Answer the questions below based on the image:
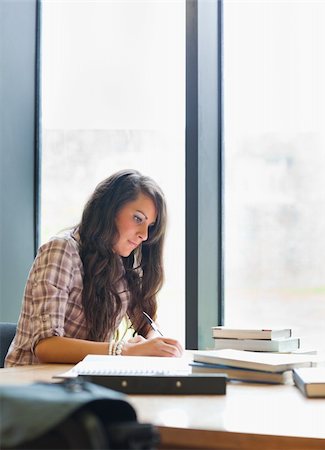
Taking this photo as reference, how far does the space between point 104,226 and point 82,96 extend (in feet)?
3.35

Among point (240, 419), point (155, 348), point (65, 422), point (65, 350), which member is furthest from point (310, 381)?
point (65, 422)

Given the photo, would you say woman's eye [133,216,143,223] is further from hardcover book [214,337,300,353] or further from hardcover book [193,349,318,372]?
hardcover book [193,349,318,372]

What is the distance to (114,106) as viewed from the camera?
3361mm

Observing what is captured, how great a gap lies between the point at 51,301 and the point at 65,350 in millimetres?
191

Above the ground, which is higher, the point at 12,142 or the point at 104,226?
the point at 12,142

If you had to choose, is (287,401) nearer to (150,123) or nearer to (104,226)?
(104,226)

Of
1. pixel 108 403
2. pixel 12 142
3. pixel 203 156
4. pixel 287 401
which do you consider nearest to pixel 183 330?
pixel 203 156

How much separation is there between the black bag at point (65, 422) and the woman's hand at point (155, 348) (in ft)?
4.10

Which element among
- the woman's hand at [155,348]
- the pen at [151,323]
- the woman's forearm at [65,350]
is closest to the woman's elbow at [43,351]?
the woman's forearm at [65,350]

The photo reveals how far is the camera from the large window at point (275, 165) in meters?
2.99

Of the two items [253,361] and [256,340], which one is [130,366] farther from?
[256,340]

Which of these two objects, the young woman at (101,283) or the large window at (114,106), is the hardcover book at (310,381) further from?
the large window at (114,106)

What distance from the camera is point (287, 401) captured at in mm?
1560

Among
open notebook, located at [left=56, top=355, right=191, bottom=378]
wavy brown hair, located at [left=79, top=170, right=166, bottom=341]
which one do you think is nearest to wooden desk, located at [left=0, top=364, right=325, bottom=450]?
open notebook, located at [left=56, top=355, right=191, bottom=378]
